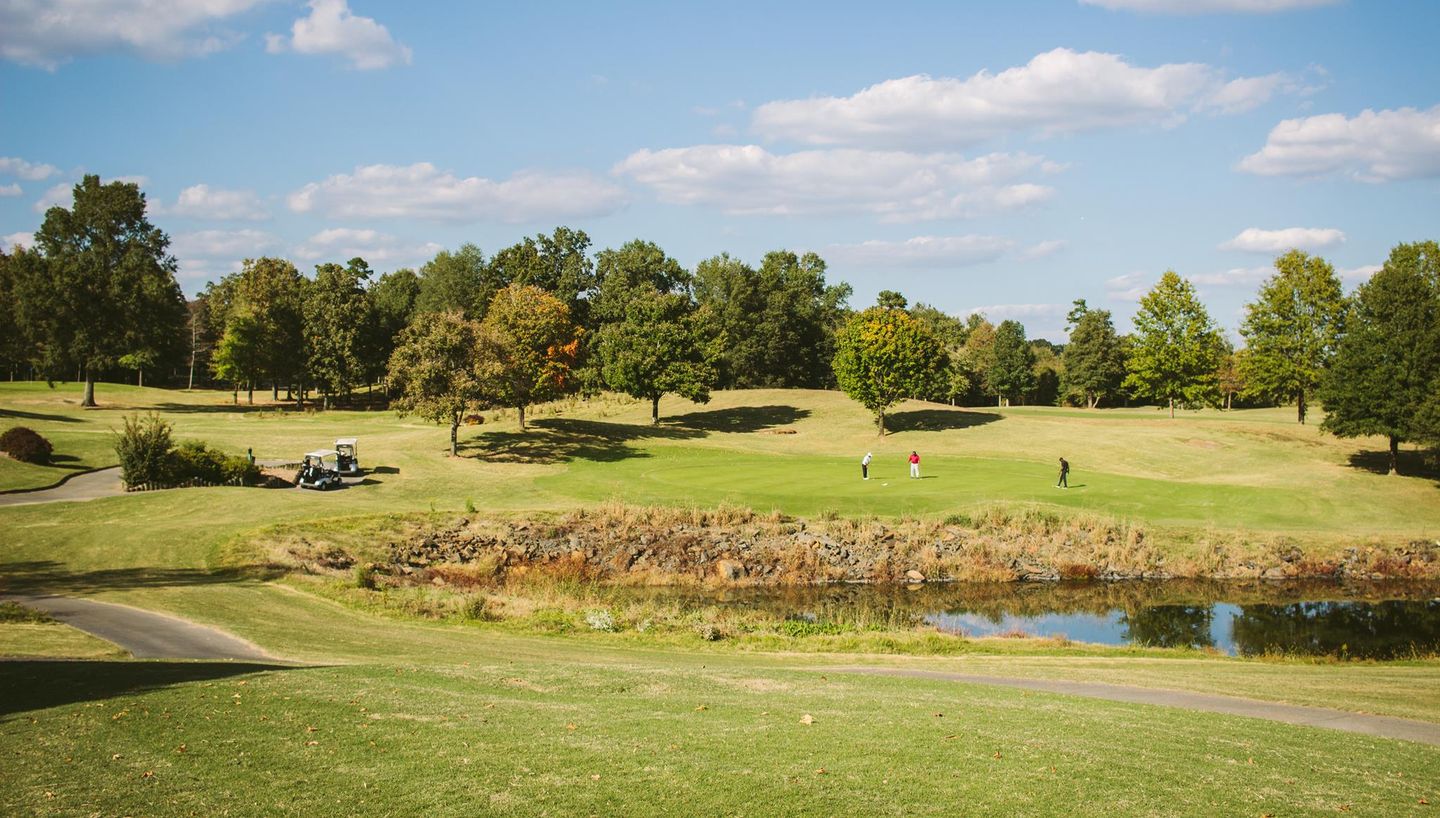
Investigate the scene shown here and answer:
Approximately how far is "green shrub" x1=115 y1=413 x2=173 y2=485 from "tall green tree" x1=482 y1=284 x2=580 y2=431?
61.4 feet

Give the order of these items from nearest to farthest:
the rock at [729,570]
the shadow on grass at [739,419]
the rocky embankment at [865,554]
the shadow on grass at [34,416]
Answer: the rocky embankment at [865,554] → the rock at [729,570] → the shadow on grass at [34,416] → the shadow on grass at [739,419]

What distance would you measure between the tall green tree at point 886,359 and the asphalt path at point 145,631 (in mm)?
53621

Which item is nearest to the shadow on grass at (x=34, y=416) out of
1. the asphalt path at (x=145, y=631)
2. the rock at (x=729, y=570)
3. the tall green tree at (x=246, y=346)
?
the tall green tree at (x=246, y=346)

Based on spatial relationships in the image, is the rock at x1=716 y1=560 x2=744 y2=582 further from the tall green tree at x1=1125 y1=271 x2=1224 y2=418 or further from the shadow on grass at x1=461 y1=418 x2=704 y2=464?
the tall green tree at x1=1125 y1=271 x2=1224 y2=418

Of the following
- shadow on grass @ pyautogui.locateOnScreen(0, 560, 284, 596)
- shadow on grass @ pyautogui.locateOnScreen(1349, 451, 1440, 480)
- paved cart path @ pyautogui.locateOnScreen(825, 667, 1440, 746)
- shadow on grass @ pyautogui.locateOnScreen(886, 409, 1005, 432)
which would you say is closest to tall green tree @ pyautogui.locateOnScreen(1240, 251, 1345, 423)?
shadow on grass @ pyautogui.locateOnScreen(1349, 451, 1440, 480)

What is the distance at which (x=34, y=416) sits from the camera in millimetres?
62406

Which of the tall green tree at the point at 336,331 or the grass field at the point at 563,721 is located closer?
the grass field at the point at 563,721

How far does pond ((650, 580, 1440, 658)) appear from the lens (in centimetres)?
2892

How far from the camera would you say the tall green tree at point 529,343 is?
60.6m

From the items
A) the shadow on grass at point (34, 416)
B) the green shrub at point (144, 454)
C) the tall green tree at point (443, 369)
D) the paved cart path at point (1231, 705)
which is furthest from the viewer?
the shadow on grass at point (34, 416)

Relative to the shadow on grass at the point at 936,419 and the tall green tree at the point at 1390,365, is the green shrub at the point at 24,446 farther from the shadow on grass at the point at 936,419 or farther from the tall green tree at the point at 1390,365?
the tall green tree at the point at 1390,365

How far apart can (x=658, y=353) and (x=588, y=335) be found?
28.8 meters

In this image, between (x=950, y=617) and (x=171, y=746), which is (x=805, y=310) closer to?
(x=950, y=617)

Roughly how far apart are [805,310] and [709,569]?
78051 mm
